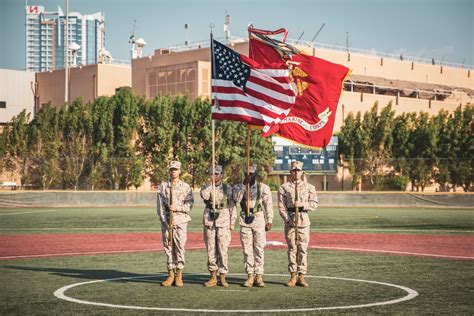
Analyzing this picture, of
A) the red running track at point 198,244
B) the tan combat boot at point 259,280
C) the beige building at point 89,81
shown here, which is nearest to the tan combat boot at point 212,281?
the tan combat boot at point 259,280

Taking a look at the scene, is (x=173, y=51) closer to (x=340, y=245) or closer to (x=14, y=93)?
(x=14, y=93)

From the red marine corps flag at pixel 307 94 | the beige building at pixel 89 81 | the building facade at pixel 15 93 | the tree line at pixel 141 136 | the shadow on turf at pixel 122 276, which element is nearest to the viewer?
the red marine corps flag at pixel 307 94

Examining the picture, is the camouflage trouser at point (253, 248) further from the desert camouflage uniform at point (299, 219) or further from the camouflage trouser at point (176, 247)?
the camouflage trouser at point (176, 247)

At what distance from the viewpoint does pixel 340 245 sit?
921 inches

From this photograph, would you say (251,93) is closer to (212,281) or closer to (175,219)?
(175,219)

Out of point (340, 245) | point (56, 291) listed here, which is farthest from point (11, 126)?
point (56, 291)

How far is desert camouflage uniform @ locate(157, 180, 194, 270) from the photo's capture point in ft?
47.4

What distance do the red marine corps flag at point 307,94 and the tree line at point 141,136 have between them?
140ft

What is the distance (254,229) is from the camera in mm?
14438

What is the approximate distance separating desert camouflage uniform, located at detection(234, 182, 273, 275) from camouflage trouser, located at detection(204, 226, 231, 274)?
12.4 inches

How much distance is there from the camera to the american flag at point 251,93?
585 inches

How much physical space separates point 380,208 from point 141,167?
1802 cm

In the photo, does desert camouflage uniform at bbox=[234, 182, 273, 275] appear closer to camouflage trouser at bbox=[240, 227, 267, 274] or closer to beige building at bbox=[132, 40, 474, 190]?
camouflage trouser at bbox=[240, 227, 267, 274]

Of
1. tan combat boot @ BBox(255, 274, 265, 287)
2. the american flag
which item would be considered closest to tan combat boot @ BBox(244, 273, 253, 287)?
tan combat boot @ BBox(255, 274, 265, 287)
